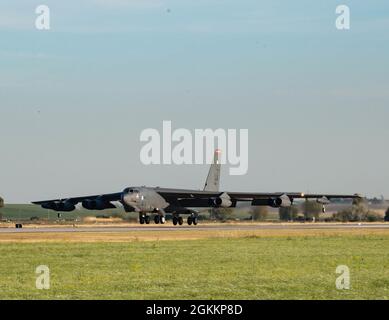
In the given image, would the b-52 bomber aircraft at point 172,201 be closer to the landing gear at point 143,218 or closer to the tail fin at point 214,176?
the landing gear at point 143,218

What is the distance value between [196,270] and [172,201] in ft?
202

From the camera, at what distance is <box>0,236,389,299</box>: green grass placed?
2336cm

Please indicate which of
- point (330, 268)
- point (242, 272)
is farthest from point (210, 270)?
point (330, 268)

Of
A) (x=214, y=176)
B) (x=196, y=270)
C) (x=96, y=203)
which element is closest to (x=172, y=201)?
(x=96, y=203)

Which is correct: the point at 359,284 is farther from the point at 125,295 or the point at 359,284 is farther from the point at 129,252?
the point at 129,252

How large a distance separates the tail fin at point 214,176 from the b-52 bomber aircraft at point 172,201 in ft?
23.7

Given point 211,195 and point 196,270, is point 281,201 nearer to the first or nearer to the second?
point 211,195

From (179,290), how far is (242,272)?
547cm

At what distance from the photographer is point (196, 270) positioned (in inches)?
1171

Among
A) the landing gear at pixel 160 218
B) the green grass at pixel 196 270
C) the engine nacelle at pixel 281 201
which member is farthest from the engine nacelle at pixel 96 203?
the green grass at pixel 196 270

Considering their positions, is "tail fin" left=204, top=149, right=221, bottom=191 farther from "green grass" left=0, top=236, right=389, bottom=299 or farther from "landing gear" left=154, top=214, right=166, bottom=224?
"green grass" left=0, top=236, right=389, bottom=299

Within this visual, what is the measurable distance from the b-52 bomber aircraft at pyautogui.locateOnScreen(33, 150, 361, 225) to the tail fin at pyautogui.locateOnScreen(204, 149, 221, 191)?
23.7ft

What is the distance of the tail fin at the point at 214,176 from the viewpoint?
10219 cm
